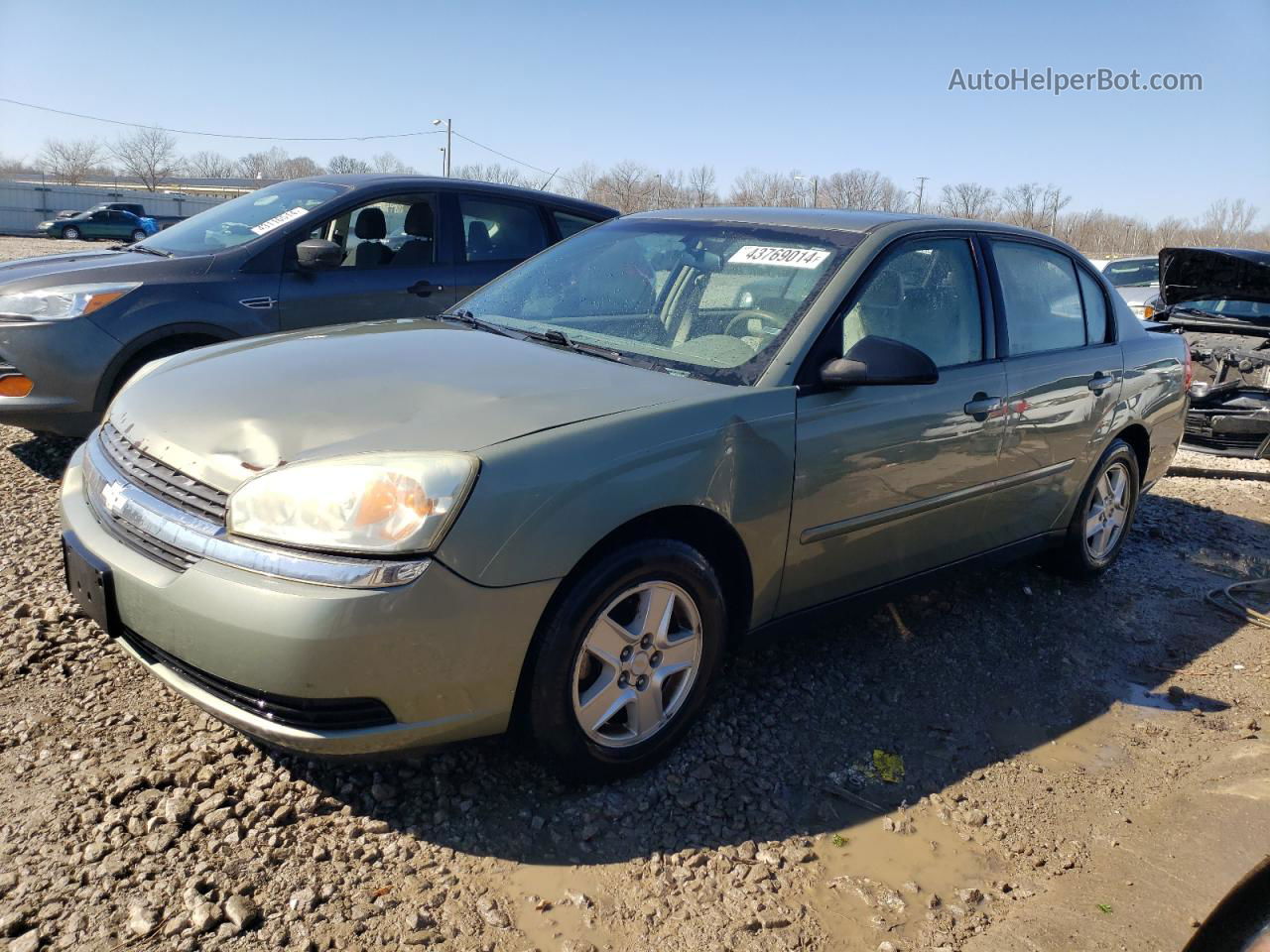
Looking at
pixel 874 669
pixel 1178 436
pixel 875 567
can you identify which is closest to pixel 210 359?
pixel 875 567

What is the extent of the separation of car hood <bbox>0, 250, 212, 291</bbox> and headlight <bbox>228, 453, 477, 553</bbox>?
3372mm

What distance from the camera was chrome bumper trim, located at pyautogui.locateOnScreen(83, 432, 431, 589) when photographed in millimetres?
2164

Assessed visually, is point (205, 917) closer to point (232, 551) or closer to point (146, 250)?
point (232, 551)

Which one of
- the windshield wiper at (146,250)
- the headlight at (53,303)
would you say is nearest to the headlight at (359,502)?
the headlight at (53,303)

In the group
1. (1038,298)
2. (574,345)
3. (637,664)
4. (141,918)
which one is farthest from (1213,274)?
(141,918)

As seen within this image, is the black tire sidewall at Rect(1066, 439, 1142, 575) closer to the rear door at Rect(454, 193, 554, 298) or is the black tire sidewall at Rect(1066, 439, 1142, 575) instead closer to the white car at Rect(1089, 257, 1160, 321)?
the rear door at Rect(454, 193, 554, 298)

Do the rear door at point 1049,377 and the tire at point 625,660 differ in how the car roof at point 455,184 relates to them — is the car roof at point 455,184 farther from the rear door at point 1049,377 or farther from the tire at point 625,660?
the tire at point 625,660

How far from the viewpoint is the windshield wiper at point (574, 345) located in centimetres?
316

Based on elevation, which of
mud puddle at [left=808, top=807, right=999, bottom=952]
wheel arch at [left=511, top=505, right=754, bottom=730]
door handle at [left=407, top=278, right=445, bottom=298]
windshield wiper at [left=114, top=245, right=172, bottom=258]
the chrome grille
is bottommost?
mud puddle at [left=808, top=807, right=999, bottom=952]

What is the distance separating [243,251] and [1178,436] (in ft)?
17.2

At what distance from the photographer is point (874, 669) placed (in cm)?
367

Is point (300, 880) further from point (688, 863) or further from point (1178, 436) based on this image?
point (1178, 436)

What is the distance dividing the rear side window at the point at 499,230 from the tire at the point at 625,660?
3.94 m

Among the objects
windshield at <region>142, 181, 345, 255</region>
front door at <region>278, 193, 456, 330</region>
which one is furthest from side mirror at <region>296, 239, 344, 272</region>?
windshield at <region>142, 181, 345, 255</region>
